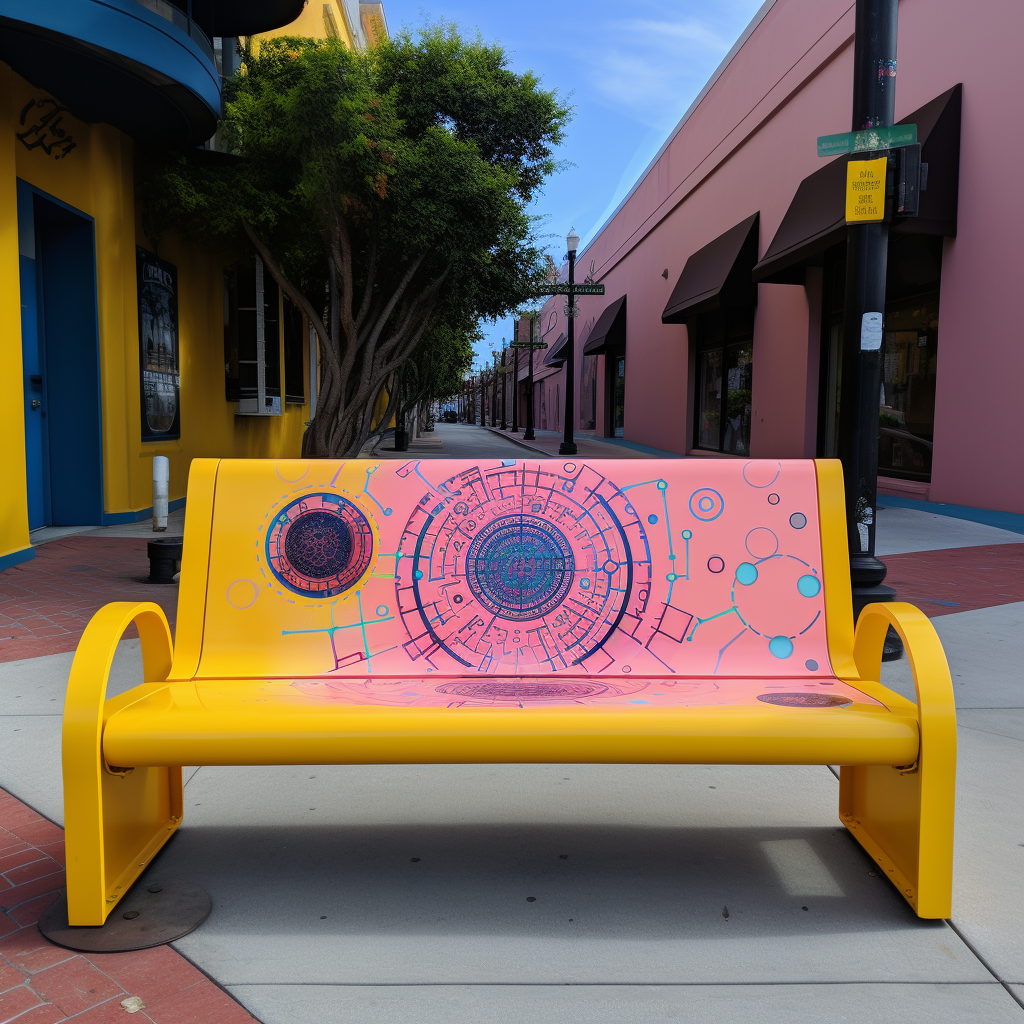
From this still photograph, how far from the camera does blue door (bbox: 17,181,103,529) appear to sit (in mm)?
8906

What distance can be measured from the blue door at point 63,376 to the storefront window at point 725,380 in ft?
39.0

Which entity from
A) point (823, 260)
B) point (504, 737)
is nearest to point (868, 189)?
point (504, 737)

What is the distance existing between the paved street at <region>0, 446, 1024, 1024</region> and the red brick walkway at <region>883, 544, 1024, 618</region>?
237 centimetres

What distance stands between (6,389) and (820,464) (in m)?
6.32

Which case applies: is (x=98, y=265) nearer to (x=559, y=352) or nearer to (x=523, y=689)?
(x=523, y=689)

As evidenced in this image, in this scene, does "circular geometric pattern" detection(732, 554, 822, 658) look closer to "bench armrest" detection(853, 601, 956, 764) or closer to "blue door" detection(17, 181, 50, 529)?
"bench armrest" detection(853, 601, 956, 764)

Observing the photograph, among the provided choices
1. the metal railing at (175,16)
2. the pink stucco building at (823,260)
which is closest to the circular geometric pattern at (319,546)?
the pink stucco building at (823,260)

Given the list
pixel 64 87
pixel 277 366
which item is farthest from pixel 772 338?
pixel 64 87

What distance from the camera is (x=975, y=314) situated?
9711 mm

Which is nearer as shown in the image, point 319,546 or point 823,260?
point 319,546

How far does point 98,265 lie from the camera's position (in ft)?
30.5

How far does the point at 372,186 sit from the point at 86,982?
10.7 metres

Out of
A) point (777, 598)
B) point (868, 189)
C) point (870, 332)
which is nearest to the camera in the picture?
point (777, 598)

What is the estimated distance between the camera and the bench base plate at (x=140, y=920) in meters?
2.16
